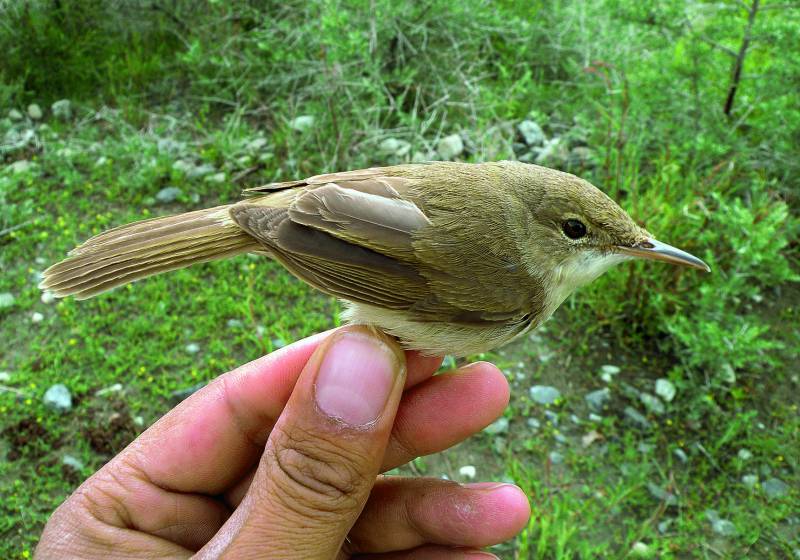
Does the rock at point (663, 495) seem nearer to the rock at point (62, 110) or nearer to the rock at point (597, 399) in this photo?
the rock at point (597, 399)

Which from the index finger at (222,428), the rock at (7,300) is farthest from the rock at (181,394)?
the rock at (7,300)

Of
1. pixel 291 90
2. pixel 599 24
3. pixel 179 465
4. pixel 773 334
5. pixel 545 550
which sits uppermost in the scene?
pixel 599 24

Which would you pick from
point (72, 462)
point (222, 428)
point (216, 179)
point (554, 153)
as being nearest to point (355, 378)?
point (222, 428)

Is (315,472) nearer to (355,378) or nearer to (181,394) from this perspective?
(355,378)

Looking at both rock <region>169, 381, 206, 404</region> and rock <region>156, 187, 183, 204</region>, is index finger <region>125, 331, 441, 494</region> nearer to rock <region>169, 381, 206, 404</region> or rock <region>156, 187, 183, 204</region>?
rock <region>169, 381, 206, 404</region>

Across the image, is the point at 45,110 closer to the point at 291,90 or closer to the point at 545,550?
the point at 291,90

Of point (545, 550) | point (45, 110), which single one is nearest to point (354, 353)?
point (545, 550)

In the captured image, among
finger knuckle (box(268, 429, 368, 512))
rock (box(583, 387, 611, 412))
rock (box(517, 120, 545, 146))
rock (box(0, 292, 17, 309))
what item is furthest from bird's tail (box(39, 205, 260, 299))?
rock (box(517, 120, 545, 146))
